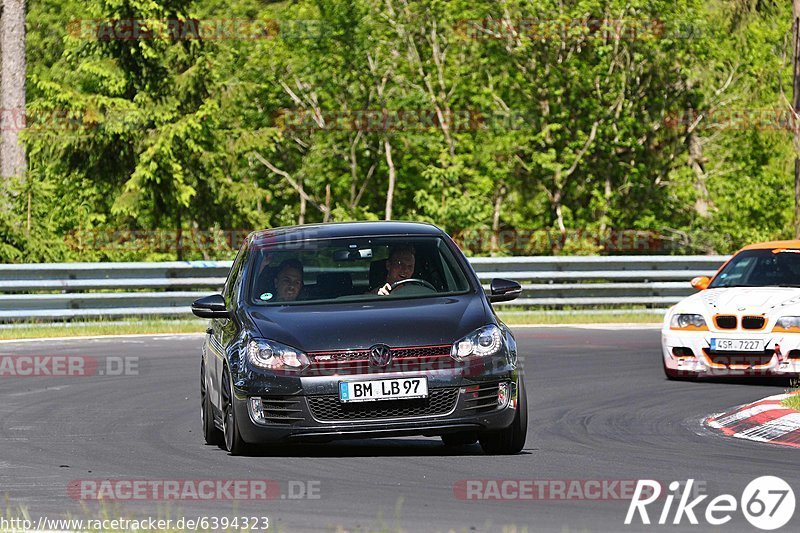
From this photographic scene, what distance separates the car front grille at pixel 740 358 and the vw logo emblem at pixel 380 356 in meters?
6.86

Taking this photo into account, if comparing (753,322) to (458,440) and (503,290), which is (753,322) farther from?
(458,440)

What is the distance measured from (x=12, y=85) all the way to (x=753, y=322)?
20.5 meters

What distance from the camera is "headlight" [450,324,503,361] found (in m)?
9.89

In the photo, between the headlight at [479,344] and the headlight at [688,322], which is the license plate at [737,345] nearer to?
the headlight at [688,322]

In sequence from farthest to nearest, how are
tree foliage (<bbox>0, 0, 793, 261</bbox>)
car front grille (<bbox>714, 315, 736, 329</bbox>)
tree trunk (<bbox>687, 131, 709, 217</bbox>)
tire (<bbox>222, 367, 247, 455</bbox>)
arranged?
tree trunk (<bbox>687, 131, 709, 217</bbox>) → tree foliage (<bbox>0, 0, 793, 261</bbox>) → car front grille (<bbox>714, 315, 736, 329</bbox>) → tire (<bbox>222, 367, 247, 455</bbox>)

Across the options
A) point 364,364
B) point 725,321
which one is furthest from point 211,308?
point 725,321

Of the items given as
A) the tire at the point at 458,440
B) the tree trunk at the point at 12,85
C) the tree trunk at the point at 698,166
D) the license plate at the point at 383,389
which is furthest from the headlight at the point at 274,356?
the tree trunk at the point at 698,166

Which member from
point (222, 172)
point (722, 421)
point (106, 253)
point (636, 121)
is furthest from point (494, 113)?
point (722, 421)

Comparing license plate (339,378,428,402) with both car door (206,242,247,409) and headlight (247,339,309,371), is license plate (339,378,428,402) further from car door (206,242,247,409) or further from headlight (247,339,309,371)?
car door (206,242,247,409)

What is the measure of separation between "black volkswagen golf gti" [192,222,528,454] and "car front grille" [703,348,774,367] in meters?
5.68

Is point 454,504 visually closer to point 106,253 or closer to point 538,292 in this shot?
point 538,292

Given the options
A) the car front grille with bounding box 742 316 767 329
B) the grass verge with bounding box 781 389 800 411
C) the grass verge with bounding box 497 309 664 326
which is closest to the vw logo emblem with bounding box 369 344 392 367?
the grass verge with bounding box 781 389 800 411

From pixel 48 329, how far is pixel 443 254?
13.0 meters

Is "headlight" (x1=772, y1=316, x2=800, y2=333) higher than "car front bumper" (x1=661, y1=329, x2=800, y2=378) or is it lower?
higher
